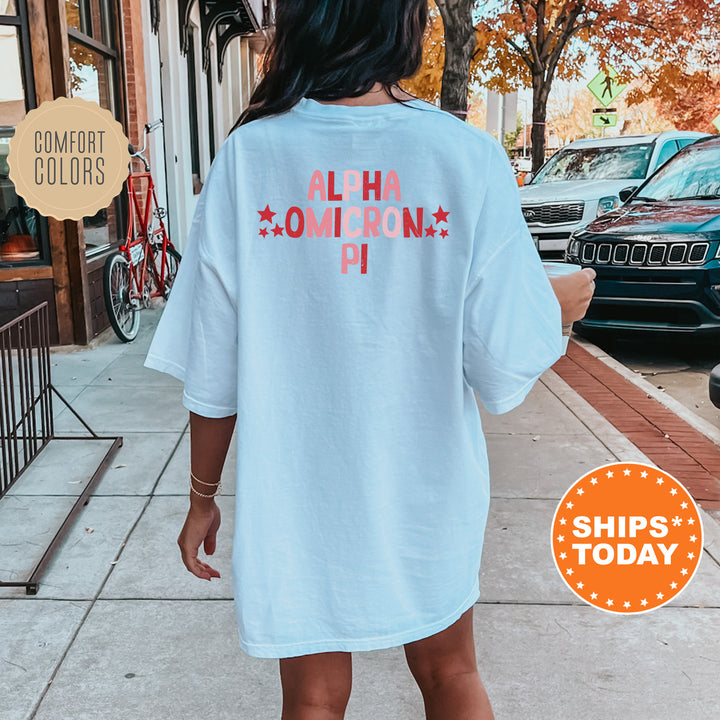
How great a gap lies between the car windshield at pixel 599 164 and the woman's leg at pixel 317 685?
39.7 ft

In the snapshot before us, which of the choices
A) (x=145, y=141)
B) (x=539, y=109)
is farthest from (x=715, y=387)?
(x=539, y=109)

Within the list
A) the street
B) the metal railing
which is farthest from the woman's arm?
the street

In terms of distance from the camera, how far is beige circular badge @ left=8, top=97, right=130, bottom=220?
189 inches

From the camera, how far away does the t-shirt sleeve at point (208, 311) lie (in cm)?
167

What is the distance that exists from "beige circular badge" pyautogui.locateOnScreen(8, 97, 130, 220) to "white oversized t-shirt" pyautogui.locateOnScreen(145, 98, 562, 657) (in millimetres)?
3293

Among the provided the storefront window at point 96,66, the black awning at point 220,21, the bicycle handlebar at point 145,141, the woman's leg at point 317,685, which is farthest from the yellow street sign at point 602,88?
the woman's leg at point 317,685

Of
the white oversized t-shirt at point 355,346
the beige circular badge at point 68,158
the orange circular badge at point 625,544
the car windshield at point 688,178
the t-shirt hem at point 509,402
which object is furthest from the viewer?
the car windshield at point 688,178

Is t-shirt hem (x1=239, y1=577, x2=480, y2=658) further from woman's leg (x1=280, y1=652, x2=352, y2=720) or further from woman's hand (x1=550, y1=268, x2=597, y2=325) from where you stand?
woman's hand (x1=550, y1=268, x2=597, y2=325)

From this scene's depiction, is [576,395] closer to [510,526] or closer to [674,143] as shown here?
[510,526]

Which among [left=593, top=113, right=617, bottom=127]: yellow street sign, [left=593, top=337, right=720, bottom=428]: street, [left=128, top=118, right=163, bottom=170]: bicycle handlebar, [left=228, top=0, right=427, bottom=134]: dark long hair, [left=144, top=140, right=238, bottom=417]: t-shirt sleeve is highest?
[left=228, top=0, right=427, bottom=134]: dark long hair

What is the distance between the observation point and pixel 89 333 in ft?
26.1

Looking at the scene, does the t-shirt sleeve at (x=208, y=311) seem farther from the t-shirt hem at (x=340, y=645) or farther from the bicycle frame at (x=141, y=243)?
the bicycle frame at (x=141, y=243)

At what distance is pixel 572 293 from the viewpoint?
6.09ft

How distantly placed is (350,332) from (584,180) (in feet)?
40.5
